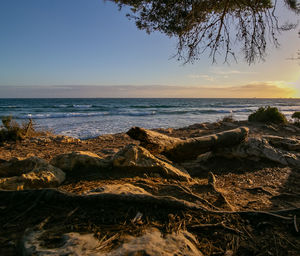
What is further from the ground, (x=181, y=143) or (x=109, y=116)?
(x=181, y=143)

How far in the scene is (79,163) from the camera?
9.55ft

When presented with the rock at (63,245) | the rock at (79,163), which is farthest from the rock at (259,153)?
the rock at (63,245)

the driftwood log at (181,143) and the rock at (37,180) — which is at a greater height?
the driftwood log at (181,143)

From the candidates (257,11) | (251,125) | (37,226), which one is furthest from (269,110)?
(37,226)

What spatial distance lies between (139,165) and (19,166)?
194 cm

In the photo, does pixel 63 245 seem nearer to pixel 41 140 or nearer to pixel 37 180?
pixel 37 180

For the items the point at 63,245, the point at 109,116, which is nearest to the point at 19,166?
the point at 63,245

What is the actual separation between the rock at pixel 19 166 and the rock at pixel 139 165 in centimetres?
117

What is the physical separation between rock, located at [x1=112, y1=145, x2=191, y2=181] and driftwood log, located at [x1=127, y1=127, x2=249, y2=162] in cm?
31

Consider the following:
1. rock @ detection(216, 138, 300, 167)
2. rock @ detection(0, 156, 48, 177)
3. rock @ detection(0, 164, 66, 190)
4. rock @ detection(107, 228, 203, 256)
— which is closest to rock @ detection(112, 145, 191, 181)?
rock @ detection(0, 164, 66, 190)

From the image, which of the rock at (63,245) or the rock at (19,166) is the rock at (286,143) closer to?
the rock at (63,245)

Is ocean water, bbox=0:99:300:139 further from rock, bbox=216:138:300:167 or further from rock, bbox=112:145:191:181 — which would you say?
rock, bbox=216:138:300:167

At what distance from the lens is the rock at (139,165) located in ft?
9.37

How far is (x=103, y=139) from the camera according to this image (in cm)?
742
